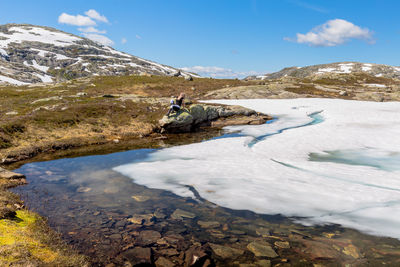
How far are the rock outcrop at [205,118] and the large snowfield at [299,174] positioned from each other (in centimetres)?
685

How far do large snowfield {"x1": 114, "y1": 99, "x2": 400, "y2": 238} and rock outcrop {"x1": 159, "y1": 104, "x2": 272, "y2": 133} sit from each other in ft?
22.5

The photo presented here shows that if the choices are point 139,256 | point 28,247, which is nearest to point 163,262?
point 139,256

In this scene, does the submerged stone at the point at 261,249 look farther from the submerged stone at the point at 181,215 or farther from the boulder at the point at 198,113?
the boulder at the point at 198,113

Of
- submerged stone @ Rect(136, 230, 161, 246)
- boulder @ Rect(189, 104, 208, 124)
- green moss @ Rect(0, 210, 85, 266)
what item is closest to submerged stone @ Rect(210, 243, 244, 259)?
submerged stone @ Rect(136, 230, 161, 246)

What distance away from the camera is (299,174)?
15.9m

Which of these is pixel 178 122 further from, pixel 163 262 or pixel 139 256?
pixel 163 262

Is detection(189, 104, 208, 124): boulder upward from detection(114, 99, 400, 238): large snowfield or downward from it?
upward

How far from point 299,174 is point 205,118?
22.2 m

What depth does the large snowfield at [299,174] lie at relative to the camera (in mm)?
11055

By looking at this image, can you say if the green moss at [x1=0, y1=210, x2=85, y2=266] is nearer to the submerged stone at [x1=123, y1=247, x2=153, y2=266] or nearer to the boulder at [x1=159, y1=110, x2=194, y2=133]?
the submerged stone at [x1=123, y1=247, x2=153, y2=266]

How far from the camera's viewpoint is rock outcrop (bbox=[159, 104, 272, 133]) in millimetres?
31484

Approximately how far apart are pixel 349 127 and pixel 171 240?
31860 millimetres

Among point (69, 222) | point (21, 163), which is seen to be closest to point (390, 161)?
point (69, 222)

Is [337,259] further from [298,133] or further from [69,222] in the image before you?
[298,133]
